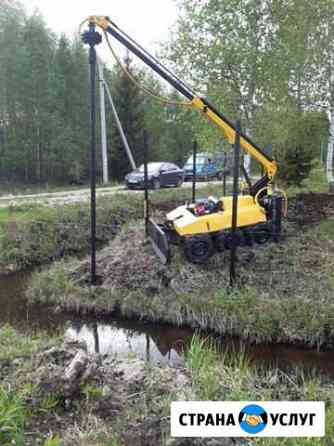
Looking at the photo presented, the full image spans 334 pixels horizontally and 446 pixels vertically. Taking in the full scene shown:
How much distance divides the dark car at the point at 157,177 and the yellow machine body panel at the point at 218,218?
29.4ft

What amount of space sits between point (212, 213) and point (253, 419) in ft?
13.8

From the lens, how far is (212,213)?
6.60 m

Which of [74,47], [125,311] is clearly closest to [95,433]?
[125,311]

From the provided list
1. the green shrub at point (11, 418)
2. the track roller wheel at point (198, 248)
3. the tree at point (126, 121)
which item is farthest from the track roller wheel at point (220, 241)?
the tree at point (126, 121)

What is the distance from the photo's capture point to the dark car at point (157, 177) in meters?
15.8

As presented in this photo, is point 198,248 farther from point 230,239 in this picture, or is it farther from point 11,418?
point 11,418

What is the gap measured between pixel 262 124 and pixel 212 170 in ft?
27.8

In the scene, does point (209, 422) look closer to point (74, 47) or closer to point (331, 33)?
point (331, 33)

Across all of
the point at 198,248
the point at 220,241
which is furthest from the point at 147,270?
the point at 220,241

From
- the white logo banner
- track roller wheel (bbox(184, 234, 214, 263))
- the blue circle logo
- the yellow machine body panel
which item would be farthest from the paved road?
the blue circle logo

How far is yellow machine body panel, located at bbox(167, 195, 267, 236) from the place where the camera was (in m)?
6.32

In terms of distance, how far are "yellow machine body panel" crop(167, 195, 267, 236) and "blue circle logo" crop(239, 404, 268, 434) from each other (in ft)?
12.3

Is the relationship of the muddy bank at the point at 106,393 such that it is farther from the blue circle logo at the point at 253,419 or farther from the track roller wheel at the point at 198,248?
the track roller wheel at the point at 198,248

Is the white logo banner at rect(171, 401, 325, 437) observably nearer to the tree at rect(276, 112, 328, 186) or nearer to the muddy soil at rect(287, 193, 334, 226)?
the muddy soil at rect(287, 193, 334, 226)
